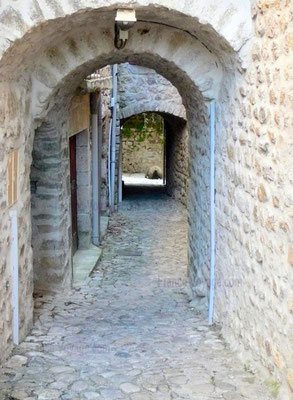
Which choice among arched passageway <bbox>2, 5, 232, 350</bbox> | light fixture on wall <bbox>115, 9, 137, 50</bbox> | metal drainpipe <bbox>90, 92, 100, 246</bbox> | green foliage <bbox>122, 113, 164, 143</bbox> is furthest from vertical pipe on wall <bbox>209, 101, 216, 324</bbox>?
green foliage <bbox>122, 113, 164, 143</bbox>

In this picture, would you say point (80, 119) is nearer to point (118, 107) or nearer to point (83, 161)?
point (83, 161)

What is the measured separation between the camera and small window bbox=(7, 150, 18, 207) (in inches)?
176

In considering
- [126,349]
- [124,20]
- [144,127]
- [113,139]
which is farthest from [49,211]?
[144,127]

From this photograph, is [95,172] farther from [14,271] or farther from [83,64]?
[14,271]

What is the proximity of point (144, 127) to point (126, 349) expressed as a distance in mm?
16365

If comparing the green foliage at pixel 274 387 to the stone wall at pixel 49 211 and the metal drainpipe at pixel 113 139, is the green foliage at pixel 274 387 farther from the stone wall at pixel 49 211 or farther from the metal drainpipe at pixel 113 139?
the metal drainpipe at pixel 113 139

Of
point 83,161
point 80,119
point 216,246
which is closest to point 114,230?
point 83,161

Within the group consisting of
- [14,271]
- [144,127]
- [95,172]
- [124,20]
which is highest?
[124,20]

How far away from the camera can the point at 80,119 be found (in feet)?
27.2

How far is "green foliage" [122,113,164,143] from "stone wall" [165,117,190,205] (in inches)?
167

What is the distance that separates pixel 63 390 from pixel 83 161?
520 centimetres

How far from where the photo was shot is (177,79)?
624cm

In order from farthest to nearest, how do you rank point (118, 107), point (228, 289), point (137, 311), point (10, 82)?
point (118, 107)
point (137, 311)
point (228, 289)
point (10, 82)

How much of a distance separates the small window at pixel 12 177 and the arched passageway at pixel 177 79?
0.21 ft
